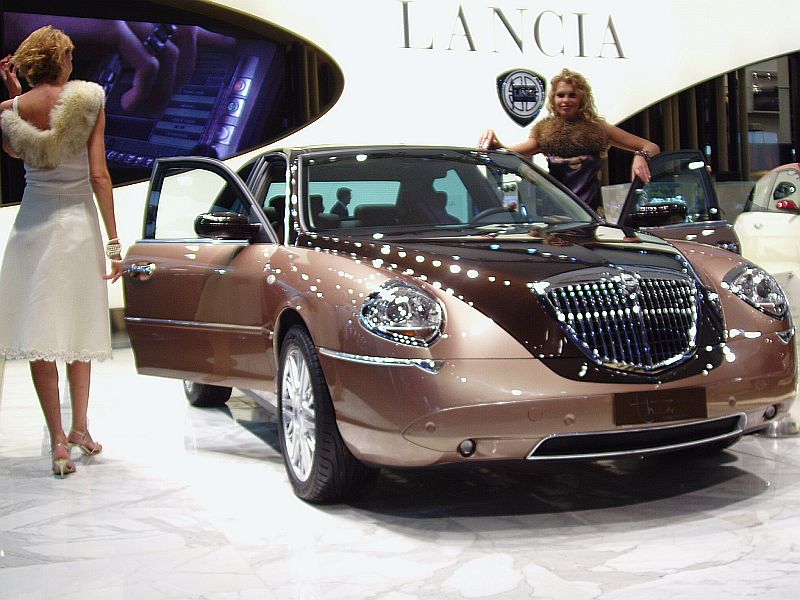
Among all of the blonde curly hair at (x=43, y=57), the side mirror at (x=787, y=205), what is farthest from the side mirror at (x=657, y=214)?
the side mirror at (x=787, y=205)

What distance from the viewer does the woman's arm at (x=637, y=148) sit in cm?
532

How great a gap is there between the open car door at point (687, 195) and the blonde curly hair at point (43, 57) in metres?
2.47

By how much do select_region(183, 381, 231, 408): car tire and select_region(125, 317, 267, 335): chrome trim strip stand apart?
100 cm

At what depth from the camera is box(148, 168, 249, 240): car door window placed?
5286 millimetres

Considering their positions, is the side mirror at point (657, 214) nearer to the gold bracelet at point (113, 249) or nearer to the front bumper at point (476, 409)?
the front bumper at point (476, 409)

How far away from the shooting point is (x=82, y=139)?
4602 millimetres

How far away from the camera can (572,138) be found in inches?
230

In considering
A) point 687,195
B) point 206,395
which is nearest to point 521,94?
point 687,195

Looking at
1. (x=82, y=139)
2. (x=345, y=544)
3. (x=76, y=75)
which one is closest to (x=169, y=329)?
(x=82, y=139)

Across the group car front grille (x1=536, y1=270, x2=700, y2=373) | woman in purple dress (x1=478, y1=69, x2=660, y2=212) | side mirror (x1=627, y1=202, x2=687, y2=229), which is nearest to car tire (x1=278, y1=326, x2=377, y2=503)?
car front grille (x1=536, y1=270, x2=700, y2=373)

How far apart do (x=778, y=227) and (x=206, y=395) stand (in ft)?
18.6

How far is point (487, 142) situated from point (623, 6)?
225 inches

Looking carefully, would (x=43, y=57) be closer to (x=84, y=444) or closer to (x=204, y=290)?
(x=204, y=290)

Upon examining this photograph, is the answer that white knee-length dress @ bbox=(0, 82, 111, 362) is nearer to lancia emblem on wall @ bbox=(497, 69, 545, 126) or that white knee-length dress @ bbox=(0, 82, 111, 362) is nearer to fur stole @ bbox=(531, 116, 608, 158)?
fur stole @ bbox=(531, 116, 608, 158)
